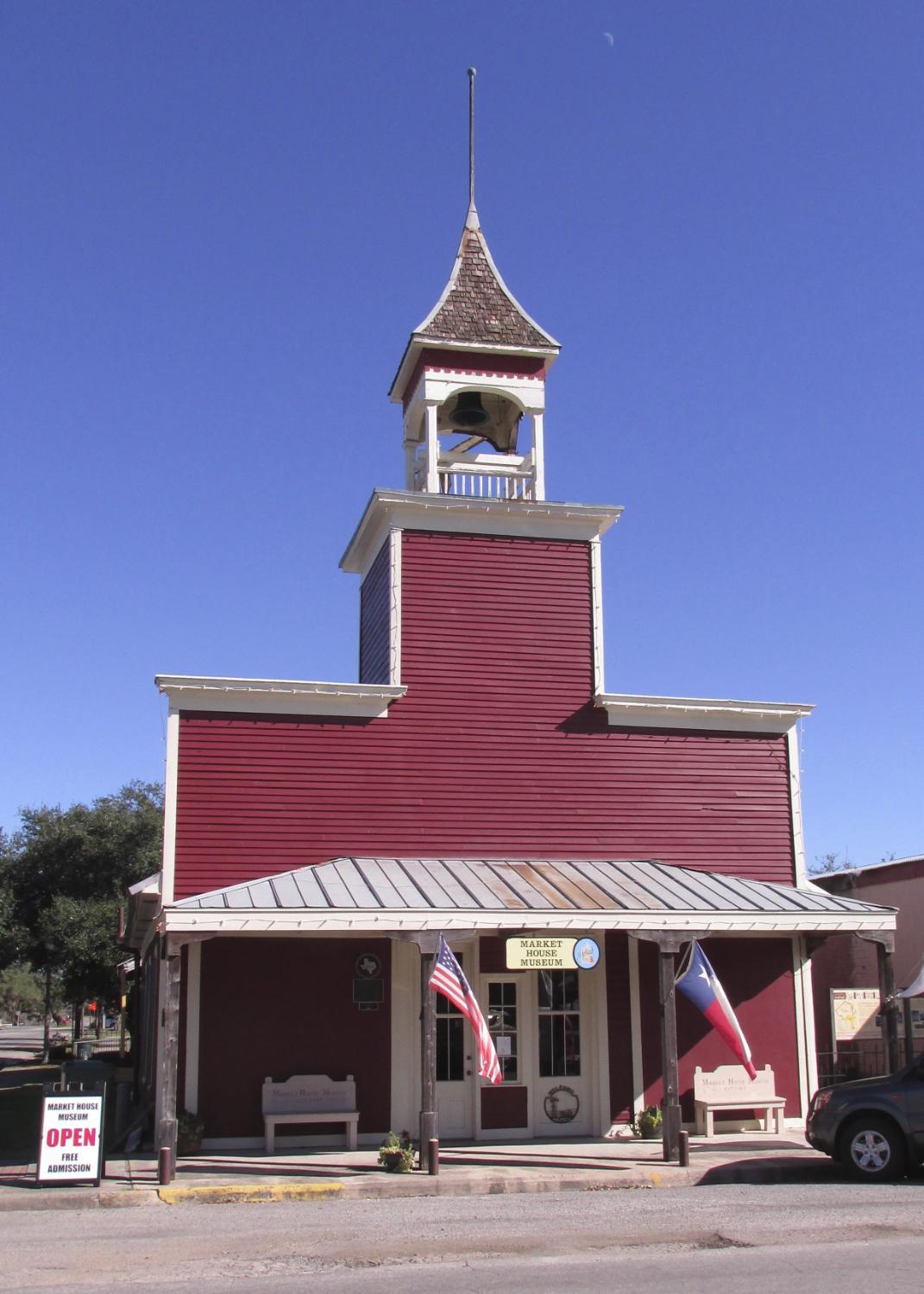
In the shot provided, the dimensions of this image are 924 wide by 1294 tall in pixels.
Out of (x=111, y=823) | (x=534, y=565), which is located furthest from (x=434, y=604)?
(x=111, y=823)

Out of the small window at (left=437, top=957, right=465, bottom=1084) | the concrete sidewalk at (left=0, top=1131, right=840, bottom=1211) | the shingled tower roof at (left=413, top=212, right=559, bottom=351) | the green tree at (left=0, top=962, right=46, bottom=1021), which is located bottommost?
the green tree at (left=0, top=962, right=46, bottom=1021)

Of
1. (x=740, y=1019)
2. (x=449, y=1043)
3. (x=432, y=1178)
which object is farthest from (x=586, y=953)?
(x=432, y=1178)

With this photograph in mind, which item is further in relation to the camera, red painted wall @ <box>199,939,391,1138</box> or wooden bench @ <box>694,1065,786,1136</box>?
wooden bench @ <box>694,1065,786,1136</box>

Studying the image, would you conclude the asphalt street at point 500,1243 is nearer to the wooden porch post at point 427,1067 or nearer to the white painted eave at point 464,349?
the wooden porch post at point 427,1067

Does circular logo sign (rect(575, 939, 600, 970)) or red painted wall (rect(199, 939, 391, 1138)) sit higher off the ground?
circular logo sign (rect(575, 939, 600, 970))

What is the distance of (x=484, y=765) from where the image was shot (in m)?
18.3

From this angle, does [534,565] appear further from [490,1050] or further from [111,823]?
[111,823]

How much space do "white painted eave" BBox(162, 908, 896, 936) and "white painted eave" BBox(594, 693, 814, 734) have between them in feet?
12.8

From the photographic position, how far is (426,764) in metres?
18.1

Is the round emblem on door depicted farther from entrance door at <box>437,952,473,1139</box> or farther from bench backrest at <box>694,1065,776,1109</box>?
bench backrest at <box>694,1065,776,1109</box>

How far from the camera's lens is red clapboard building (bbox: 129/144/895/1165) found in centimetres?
1603

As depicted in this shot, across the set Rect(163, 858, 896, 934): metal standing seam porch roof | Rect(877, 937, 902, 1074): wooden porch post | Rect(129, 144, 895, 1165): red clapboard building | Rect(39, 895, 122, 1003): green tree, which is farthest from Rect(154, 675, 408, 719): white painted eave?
Rect(39, 895, 122, 1003): green tree

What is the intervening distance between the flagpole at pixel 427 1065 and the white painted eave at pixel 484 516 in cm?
696

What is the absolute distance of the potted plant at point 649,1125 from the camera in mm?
16847
